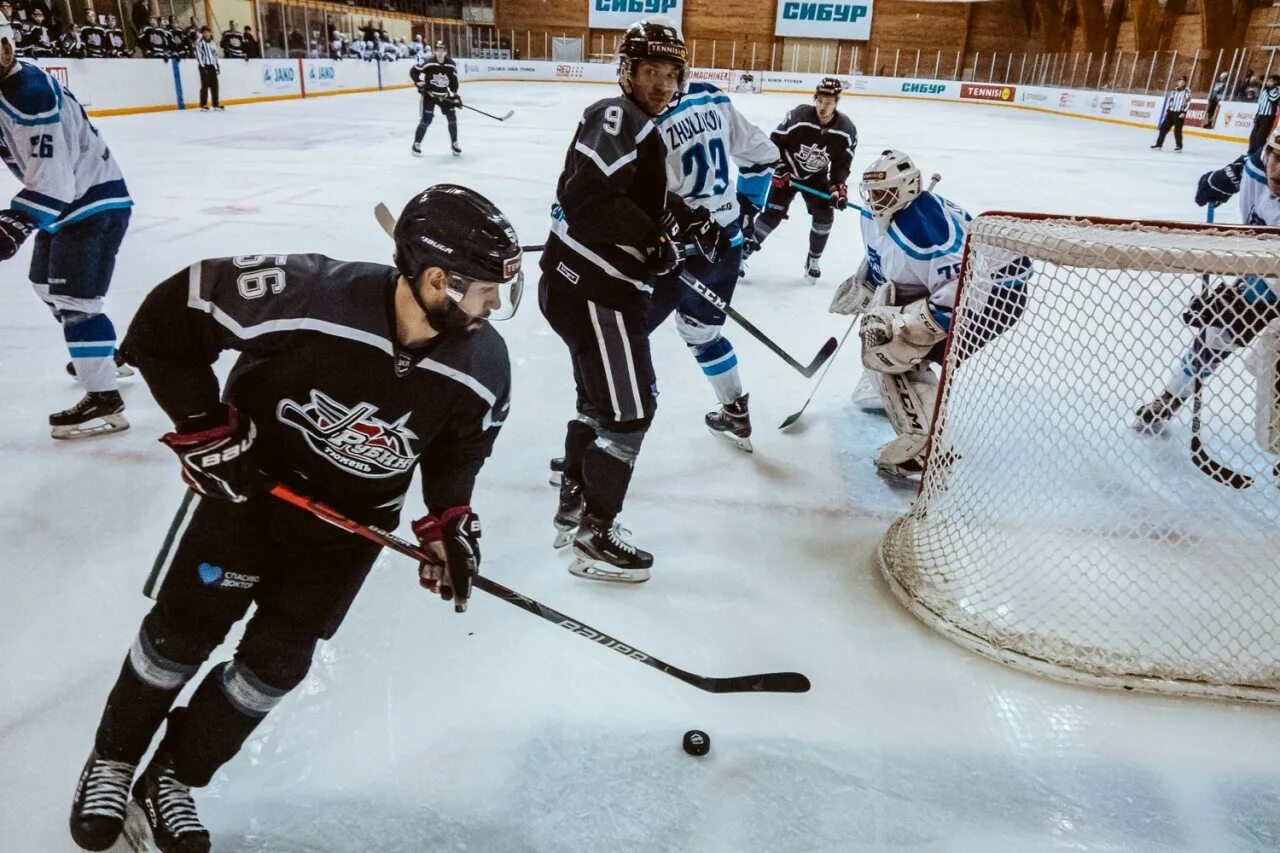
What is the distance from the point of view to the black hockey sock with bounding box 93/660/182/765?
127cm

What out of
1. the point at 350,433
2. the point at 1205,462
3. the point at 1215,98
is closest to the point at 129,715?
the point at 350,433

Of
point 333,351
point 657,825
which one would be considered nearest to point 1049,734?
point 657,825

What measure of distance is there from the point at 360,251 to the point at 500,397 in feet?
13.3

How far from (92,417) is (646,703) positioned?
7.06 feet

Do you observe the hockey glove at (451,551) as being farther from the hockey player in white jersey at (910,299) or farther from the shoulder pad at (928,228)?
the shoulder pad at (928,228)

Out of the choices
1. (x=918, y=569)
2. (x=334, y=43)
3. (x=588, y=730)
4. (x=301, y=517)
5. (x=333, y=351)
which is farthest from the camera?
(x=334, y=43)

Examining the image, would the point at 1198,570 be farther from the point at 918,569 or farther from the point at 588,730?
the point at 588,730

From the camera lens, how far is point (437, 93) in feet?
27.5

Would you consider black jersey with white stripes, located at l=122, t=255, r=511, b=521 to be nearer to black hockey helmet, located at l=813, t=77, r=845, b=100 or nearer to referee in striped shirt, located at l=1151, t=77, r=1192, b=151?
black hockey helmet, located at l=813, t=77, r=845, b=100

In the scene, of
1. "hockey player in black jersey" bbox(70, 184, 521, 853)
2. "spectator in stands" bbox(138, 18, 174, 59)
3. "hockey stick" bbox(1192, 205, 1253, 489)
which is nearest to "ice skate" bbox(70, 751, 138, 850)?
"hockey player in black jersey" bbox(70, 184, 521, 853)

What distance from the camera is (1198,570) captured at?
7.04 feet

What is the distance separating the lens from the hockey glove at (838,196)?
14.1ft

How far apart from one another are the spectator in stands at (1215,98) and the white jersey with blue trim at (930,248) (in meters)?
13.9

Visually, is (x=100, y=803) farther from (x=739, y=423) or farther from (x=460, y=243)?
(x=739, y=423)
